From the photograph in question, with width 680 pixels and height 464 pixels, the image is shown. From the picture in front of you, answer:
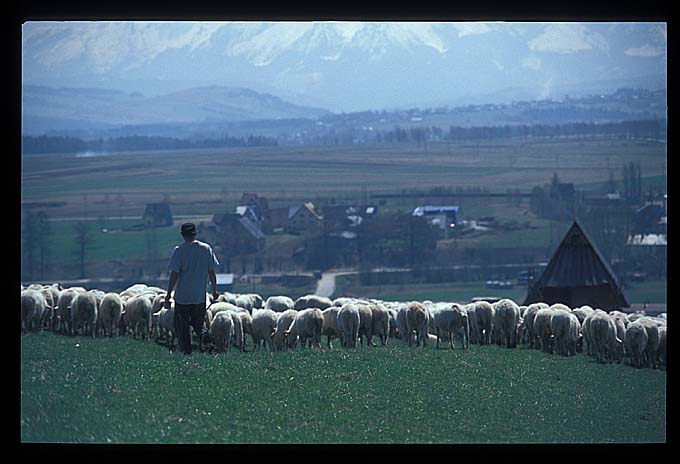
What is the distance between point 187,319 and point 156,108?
56.6ft

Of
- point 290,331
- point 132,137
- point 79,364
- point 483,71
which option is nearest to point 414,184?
point 483,71

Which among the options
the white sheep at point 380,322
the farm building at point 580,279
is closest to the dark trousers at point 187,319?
the white sheep at point 380,322

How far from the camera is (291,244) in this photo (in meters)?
24.5

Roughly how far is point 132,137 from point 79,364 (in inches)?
647

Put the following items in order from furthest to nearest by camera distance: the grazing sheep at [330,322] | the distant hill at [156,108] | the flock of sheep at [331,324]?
the distant hill at [156,108] → the grazing sheep at [330,322] → the flock of sheep at [331,324]

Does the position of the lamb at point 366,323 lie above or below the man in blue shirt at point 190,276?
below

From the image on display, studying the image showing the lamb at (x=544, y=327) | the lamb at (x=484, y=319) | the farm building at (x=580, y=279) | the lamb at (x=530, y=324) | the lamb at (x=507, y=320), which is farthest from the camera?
the farm building at (x=580, y=279)

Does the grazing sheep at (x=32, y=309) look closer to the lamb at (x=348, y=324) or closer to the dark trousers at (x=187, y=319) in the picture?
the dark trousers at (x=187, y=319)

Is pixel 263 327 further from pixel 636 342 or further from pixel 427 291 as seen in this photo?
pixel 427 291

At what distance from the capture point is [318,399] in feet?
31.4

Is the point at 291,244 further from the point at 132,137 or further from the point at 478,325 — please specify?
the point at 478,325

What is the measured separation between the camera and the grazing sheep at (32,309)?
13414 mm

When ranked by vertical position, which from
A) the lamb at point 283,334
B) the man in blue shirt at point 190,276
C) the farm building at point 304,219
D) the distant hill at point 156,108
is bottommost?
the lamb at point 283,334

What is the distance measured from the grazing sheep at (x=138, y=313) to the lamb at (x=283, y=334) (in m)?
1.85
